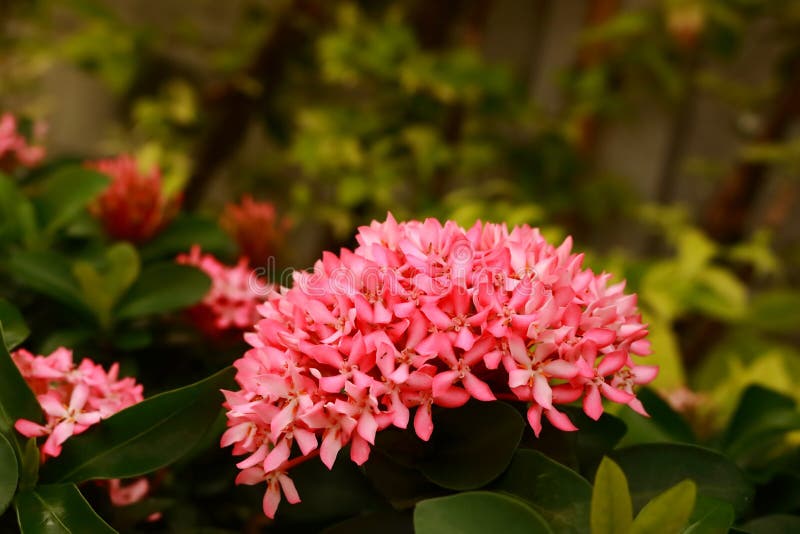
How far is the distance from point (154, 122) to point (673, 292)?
1.31 m

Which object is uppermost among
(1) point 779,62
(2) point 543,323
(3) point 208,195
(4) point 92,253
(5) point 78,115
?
(1) point 779,62

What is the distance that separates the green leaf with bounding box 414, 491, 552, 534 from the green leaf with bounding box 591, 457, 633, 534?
0.09 feet

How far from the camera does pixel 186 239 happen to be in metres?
0.71

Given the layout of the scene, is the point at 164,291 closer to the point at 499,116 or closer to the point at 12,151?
the point at 12,151

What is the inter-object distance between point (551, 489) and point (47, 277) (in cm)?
42

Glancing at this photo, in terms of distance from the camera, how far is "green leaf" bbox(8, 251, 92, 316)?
0.54 m

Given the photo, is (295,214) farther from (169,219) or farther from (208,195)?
(169,219)

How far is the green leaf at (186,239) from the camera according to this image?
0.70 m

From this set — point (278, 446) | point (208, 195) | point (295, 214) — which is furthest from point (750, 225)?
point (278, 446)

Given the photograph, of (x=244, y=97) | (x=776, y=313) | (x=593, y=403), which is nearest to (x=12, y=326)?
(x=593, y=403)

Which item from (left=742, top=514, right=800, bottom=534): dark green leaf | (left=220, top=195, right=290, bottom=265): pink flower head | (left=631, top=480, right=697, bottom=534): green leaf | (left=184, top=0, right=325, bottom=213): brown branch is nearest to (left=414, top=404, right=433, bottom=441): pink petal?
(left=631, top=480, right=697, bottom=534): green leaf

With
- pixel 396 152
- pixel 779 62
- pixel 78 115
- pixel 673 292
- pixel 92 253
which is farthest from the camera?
pixel 78 115

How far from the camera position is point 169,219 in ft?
2.40

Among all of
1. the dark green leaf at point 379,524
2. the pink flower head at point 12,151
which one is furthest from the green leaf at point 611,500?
the pink flower head at point 12,151
